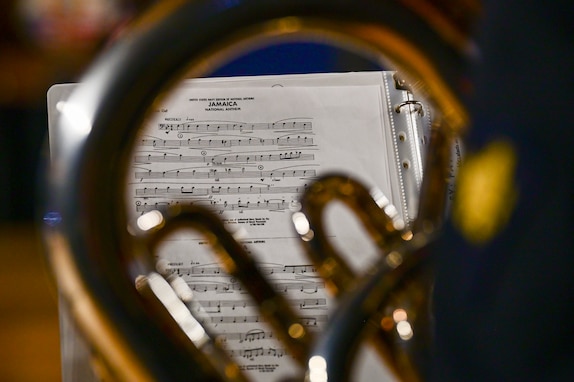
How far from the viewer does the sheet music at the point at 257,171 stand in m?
0.79

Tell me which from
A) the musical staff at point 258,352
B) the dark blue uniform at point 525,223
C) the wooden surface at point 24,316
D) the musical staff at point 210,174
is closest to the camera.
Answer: the dark blue uniform at point 525,223

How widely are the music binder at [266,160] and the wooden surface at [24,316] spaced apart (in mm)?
608

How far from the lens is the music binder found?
796 mm

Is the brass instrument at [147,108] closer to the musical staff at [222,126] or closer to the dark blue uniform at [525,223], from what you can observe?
the dark blue uniform at [525,223]

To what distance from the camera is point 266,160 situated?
879 millimetres

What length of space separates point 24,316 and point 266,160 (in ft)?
3.18

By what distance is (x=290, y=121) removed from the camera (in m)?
0.91

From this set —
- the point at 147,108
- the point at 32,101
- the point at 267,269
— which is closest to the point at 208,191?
the point at 267,269

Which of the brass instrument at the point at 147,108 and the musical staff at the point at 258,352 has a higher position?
the musical staff at the point at 258,352

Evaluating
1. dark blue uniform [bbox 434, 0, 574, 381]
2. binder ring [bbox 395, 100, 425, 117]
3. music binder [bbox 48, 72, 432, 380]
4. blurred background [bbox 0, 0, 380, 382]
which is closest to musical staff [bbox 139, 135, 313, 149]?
music binder [bbox 48, 72, 432, 380]

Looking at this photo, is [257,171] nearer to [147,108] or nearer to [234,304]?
[234,304]

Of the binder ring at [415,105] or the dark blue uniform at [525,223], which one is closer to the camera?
the dark blue uniform at [525,223]

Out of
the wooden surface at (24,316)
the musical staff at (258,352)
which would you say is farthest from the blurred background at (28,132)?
the musical staff at (258,352)

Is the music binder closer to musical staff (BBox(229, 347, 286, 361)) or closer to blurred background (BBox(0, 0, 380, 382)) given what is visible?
musical staff (BBox(229, 347, 286, 361))
